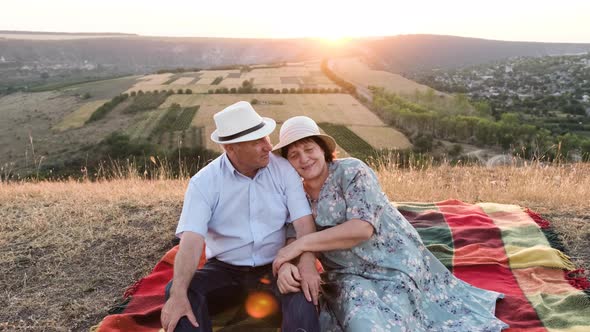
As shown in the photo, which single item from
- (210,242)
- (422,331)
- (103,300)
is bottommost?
(103,300)

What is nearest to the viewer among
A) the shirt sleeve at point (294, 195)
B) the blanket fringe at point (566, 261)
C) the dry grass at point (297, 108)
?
the shirt sleeve at point (294, 195)

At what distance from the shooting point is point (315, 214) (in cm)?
305

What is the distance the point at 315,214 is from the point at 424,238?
1847 millimetres

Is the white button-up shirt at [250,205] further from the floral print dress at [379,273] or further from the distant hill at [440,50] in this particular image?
the distant hill at [440,50]

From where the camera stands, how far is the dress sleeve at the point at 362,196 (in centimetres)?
279

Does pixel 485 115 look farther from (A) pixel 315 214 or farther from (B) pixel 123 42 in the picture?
(B) pixel 123 42

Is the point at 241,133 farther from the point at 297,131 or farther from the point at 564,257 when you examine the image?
the point at 564,257

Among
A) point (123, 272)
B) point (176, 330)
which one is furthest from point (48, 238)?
point (176, 330)

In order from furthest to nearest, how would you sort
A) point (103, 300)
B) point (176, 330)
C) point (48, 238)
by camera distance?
point (48, 238) → point (103, 300) → point (176, 330)

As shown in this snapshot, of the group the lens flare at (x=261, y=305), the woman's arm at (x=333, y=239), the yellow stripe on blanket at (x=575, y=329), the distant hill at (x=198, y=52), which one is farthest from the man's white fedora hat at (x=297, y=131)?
the distant hill at (x=198, y=52)

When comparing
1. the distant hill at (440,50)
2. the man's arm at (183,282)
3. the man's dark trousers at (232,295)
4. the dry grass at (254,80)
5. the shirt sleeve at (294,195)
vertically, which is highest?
the distant hill at (440,50)

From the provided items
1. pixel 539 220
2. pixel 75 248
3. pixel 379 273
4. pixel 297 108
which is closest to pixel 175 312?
pixel 379 273

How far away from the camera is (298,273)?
2713 mm

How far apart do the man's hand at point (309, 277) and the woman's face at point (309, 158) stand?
1.70 feet
